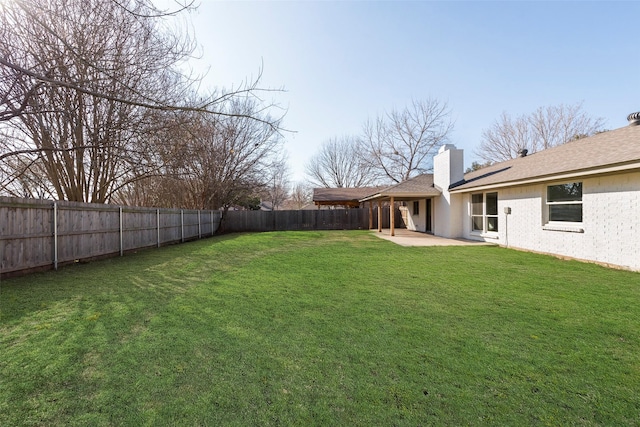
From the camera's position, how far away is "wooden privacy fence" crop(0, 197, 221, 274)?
17.5 feet

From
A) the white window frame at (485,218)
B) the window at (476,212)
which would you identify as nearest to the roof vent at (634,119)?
the white window frame at (485,218)

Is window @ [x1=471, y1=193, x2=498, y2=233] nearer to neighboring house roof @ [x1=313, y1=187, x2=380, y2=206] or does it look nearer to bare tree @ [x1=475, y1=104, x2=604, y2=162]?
neighboring house roof @ [x1=313, y1=187, x2=380, y2=206]

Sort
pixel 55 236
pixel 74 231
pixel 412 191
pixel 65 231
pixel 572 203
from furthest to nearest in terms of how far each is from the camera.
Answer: pixel 412 191, pixel 572 203, pixel 74 231, pixel 65 231, pixel 55 236

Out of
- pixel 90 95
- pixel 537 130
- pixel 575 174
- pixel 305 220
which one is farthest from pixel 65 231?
pixel 537 130

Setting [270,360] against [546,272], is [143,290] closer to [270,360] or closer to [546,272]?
[270,360]

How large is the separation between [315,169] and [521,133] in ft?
73.2

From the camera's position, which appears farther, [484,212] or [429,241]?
[429,241]

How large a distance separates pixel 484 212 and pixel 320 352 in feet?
35.0

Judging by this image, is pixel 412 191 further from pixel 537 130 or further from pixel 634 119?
pixel 537 130

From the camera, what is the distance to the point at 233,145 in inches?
743

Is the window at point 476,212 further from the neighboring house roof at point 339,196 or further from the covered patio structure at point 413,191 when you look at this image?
the neighboring house roof at point 339,196

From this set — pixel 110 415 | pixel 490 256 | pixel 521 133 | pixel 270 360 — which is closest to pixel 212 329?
pixel 270 360

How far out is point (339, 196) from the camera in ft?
77.3

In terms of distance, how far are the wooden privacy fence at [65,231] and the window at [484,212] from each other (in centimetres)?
1228
